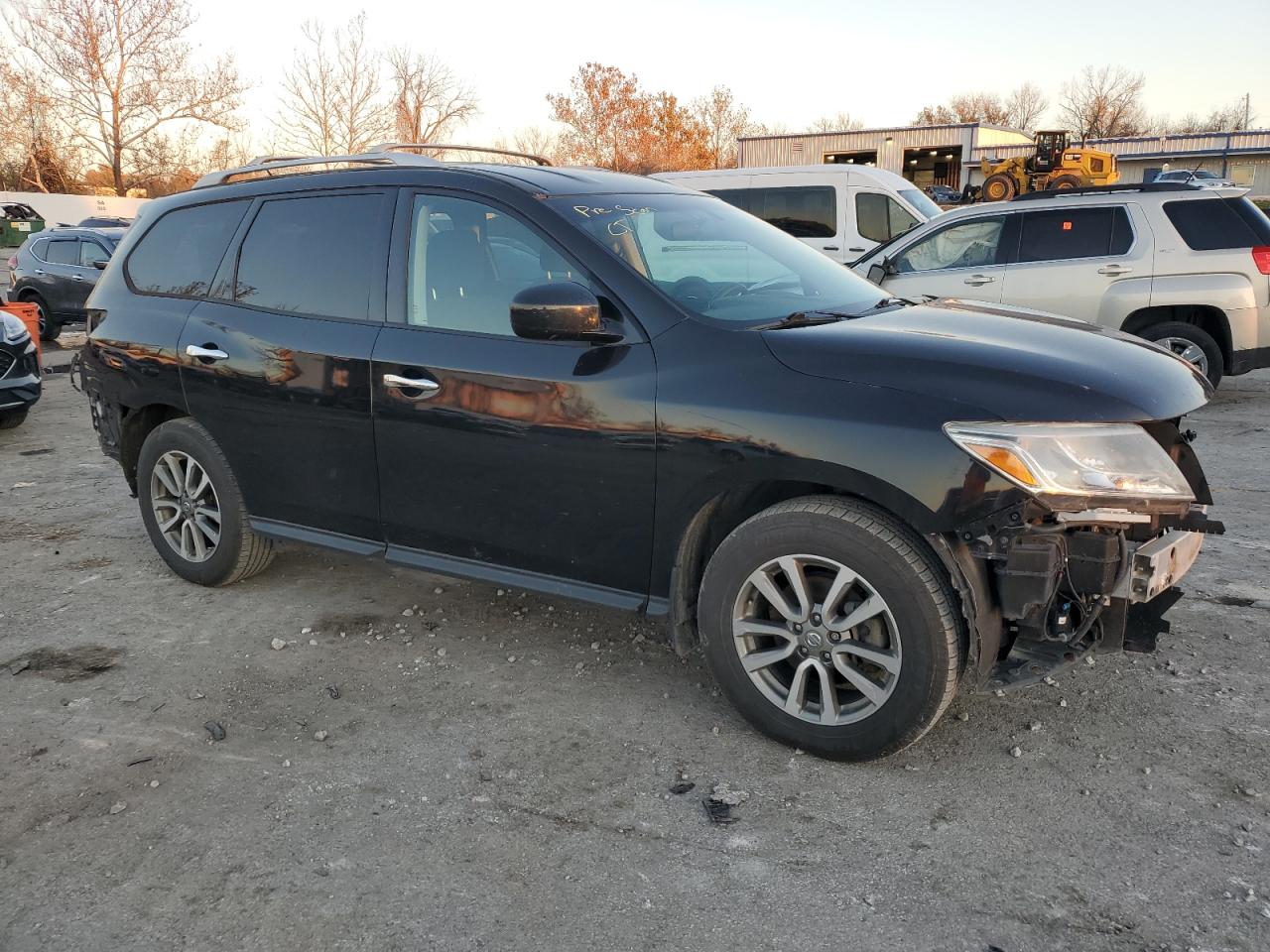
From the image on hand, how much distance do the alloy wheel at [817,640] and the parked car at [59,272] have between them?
14534 millimetres

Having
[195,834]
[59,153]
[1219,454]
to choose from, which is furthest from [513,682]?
[59,153]

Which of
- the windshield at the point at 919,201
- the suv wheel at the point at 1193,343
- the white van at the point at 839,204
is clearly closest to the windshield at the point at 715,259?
the suv wheel at the point at 1193,343

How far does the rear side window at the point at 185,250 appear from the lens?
4578 millimetres

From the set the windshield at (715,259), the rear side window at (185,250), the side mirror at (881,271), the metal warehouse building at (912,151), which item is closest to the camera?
the windshield at (715,259)

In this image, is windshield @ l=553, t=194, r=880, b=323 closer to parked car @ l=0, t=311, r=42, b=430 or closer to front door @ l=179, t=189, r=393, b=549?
front door @ l=179, t=189, r=393, b=549

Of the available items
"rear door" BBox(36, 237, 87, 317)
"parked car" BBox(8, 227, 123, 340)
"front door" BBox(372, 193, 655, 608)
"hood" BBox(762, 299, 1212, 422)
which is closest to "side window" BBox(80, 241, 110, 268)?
"parked car" BBox(8, 227, 123, 340)

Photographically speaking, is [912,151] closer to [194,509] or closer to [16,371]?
[16,371]

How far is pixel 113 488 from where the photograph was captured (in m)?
6.87

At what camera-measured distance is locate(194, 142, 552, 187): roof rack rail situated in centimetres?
427

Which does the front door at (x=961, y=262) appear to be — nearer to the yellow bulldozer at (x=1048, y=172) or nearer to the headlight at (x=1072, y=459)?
the headlight at (x=1072, y=459)

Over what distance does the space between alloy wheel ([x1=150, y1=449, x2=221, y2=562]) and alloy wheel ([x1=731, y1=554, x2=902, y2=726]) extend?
8.90ft

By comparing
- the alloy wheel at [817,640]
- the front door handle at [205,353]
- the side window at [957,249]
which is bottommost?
the alloy wheel at [817,640]

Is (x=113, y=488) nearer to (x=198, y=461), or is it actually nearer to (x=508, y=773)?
(x=198, y=461)

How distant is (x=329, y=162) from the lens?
14.6 ft
